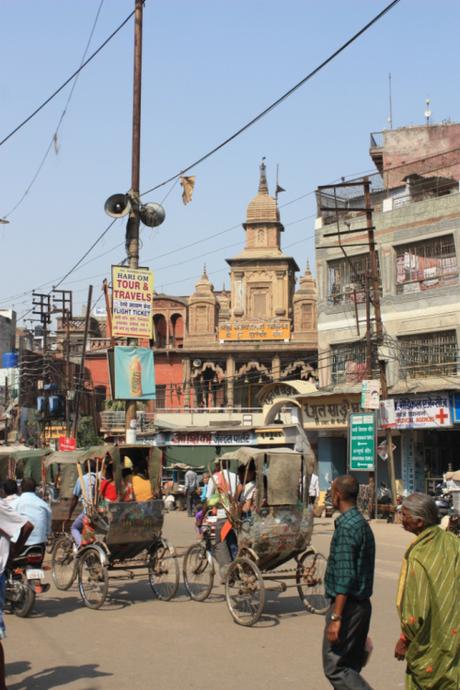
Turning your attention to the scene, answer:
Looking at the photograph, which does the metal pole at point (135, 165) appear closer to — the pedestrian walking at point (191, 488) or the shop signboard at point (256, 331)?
the pedestrian walking at point (191, 488)

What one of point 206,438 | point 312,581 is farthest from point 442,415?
point 312,581

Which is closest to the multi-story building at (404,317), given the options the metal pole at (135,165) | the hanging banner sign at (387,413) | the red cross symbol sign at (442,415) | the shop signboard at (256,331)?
the red cross symbol sign at (442,415)

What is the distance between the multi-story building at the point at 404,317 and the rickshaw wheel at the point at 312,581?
1860cm

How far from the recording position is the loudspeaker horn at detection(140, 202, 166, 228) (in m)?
18.2

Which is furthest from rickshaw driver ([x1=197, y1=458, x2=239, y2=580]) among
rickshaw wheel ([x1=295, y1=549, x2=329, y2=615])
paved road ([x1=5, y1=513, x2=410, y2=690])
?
rickshaw wheel ([x1=295, y1=549, x2=329, y2=615])

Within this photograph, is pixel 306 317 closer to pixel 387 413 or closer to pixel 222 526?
pixel 387 413

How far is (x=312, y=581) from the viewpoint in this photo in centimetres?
1077

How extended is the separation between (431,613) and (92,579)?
7.21 m

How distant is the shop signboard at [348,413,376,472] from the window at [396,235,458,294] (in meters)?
6.75

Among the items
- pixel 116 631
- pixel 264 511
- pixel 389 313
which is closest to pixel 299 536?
pixel 264 511

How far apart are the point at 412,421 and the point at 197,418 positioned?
19.7m

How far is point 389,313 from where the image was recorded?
3281 centimetres

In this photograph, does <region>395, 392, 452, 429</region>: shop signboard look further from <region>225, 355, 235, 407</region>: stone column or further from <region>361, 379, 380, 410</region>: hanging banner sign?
<region>225, 355, 235, 407</region>: stone column

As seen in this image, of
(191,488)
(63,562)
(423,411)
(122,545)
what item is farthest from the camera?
(191,488)
